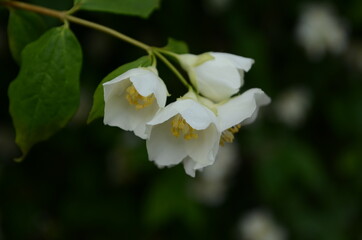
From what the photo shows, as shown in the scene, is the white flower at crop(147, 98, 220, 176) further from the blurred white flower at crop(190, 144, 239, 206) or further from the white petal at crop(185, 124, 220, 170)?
the blurred white flower at crop(190, 144, 239, 206)

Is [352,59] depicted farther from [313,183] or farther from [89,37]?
[89,37]

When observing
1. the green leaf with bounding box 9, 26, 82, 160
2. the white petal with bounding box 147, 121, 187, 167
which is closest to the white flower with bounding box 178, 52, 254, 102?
the white petal with bounding box 147, 121, 187, 167

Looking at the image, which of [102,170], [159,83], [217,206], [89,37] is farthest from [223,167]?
[159,83]

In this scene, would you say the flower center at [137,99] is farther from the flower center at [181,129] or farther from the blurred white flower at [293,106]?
the blurred white flower at [293,106]

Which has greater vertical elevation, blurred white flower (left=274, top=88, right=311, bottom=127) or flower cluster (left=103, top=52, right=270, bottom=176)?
flower cluster (left=103, top=52, right=270, bottom=176)

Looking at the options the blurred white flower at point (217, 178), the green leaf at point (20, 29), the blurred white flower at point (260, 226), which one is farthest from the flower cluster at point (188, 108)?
the blurred white flower at point (260, 226)

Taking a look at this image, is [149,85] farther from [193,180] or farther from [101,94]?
[193,180]
